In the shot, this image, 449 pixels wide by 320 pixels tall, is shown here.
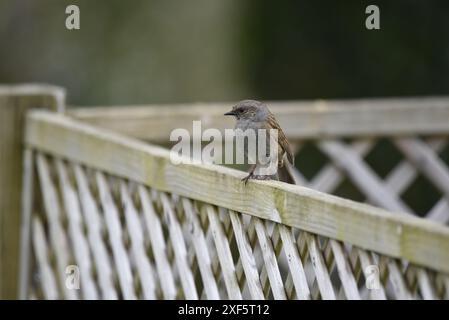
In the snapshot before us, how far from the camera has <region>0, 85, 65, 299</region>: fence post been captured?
5.31 meters

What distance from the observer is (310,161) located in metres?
9.80

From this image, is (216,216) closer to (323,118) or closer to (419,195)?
(323,118)

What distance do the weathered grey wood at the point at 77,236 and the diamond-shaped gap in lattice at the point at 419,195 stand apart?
4308mm

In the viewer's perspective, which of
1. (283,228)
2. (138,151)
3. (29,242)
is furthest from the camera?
(29,242)

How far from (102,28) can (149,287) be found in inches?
376

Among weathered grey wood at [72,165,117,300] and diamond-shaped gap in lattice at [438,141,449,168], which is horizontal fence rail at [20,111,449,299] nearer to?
weathered grey wood at [72,165,117,300]

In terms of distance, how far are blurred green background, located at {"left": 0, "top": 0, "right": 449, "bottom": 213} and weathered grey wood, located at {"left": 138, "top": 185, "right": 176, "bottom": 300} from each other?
547cm

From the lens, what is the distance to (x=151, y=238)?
4242mm

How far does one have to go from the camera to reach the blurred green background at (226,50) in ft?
32.0

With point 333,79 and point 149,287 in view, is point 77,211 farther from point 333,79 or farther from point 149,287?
point 333,79

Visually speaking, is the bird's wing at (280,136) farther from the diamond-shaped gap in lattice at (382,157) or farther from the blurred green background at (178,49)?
the blurred green background at (178,49)

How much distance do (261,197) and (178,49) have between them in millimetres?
10338

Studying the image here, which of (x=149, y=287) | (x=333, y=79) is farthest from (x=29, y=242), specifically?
(x=333, y=79)

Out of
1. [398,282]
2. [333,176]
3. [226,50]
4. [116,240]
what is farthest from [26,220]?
[226,50]
